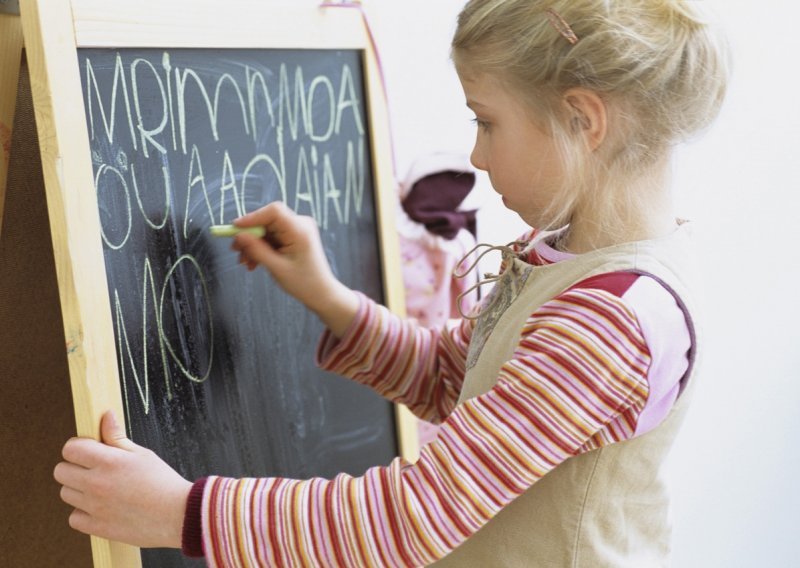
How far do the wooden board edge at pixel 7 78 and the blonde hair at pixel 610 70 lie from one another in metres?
0.42

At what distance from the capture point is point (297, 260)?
116cm

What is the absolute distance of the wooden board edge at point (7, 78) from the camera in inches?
34.4

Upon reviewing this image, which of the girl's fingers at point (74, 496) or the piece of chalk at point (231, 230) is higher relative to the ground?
the piece of chalk at point (231, 230)

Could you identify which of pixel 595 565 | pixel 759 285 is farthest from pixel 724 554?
pixel 595 565

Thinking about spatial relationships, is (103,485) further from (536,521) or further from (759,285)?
(759,285)

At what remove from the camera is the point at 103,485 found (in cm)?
83

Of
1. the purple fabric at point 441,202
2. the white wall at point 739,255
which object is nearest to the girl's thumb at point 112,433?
the purple fabric at point 441,202

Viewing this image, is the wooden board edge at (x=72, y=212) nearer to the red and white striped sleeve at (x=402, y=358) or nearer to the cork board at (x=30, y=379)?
the cork board at (x=30, y=379)

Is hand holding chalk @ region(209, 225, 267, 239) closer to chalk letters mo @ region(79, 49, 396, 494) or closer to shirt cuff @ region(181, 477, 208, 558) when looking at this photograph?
chalk letters mo @ region(79, 49, 396, 494)

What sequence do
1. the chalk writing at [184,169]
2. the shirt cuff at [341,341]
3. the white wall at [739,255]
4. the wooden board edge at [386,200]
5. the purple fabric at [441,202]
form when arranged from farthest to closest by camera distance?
the white wall at [739,255]
the purple fabric at [441,202]
the wooden board edge at [386,200]
the shirt cuff at [341,341]
the chalk writing at [184,169]

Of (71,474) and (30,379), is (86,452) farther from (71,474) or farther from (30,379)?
(30,379)

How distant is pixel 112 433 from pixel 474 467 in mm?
326

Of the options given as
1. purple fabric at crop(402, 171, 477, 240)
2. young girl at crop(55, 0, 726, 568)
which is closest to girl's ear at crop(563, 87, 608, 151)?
young girl at crop(55, 0, 726, 568)

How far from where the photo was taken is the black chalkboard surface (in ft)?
3.08
